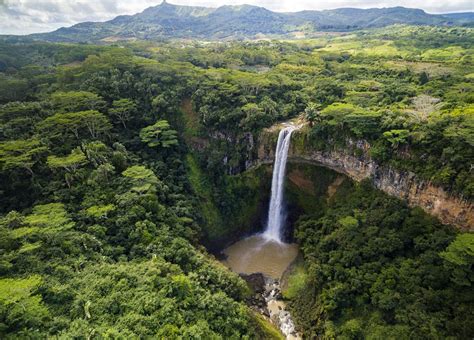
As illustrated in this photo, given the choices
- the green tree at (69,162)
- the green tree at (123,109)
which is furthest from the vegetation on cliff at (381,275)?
the green tree at (123,109)

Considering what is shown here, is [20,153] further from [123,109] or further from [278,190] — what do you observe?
[278,190]

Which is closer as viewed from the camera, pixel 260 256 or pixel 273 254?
pixel 260 256

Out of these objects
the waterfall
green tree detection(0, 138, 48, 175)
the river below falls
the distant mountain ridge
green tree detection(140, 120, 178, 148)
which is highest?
the distant mountain ridge

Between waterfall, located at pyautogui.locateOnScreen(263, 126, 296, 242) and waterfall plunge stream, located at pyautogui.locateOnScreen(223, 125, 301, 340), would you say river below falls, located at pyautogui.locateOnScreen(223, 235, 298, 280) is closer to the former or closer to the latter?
waterfall plunge stream, located at pyautogui.locateOnScreen(223, 125, 301, 340)

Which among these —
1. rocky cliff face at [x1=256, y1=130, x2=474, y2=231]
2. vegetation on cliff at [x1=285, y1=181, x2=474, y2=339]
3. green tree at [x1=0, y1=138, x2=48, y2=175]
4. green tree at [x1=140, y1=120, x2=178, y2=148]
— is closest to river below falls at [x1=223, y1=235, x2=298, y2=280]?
vegetation on cliff at [x1=285, y1=181, x2=474, y2=339]

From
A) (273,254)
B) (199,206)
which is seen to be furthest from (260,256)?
(199,206)

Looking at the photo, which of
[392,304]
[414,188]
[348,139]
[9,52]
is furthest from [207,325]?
[9,52]
